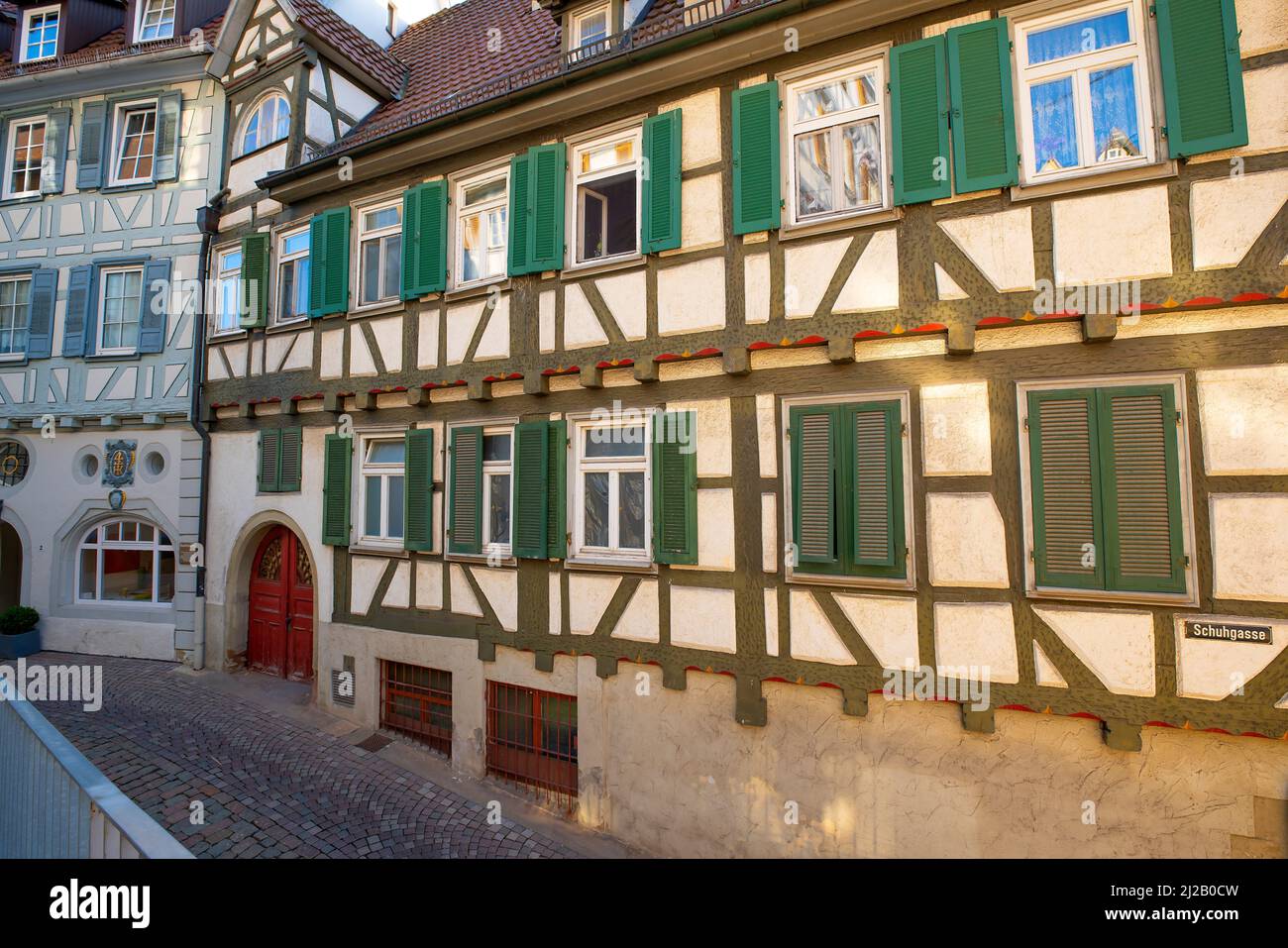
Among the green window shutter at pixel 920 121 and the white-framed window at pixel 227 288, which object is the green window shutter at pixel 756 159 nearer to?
the green window shutter at pixel 920 121

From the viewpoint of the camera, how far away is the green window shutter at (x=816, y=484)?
5379mm

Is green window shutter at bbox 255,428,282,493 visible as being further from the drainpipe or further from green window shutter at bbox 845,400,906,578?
green window shutter at bbox 845,400,906,578

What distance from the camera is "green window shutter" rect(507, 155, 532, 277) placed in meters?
7.02

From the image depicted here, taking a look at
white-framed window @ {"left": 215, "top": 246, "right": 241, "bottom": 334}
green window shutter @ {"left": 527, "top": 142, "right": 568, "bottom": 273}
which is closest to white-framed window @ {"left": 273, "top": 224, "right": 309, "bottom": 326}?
white-framed window @ {"left": 215, "top": 246, "right": 241, "bottom": 334}

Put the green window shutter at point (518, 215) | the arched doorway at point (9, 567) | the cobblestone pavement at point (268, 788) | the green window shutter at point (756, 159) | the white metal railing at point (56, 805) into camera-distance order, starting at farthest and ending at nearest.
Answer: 1. the arched doorway at point (9, 567)
2. the green window shutter at point (518, 215)
3. the cobblestone pavement at point (268, 788)
4. the green window shutter at point (756, 159)
5. the white metal railing at point (56, 805)

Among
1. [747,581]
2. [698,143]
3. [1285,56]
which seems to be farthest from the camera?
[698,143]

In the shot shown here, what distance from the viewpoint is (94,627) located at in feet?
35.5

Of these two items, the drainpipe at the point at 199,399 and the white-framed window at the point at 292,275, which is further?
the drainpipe at the point at 199,399

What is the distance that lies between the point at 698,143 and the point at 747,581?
4258mm

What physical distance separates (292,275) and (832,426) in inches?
330

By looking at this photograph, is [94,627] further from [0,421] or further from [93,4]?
[93,4]

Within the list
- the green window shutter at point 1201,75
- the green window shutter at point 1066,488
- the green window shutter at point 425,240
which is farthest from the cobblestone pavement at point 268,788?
the green window shutter at point 1201,75

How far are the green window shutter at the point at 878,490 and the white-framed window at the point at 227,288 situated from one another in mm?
9825
